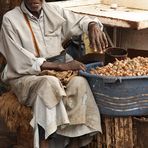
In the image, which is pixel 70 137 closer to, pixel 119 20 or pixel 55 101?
pixel 55 101

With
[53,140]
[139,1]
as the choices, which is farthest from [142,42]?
[53,140]

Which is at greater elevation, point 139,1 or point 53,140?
point 139,1

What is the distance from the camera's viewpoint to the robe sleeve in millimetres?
3881

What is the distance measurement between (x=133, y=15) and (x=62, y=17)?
1.07 metres

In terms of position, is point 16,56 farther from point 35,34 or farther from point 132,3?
point 132,3

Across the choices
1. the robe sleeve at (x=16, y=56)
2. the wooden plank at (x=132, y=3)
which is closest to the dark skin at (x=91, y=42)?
the robe sleeve at (x=16, y=56)

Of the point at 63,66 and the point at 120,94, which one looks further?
the point at 63,66

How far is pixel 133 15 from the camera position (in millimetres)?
5020

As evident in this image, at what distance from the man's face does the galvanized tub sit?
0.91 meters

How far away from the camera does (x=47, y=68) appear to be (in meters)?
3.85

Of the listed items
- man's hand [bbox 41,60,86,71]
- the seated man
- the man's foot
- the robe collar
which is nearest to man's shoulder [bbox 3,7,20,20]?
the seated man

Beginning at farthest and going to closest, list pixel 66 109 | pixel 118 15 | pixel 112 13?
1. pixel 112 13
2. pixel 118 15
3. pixel 66 109

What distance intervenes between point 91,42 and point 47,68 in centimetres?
51

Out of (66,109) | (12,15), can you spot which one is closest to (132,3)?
(12,15)
